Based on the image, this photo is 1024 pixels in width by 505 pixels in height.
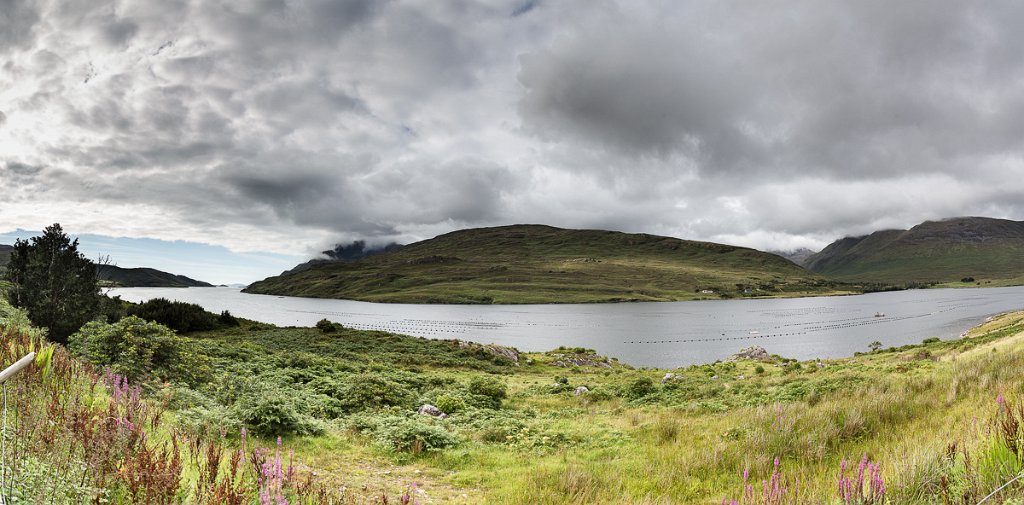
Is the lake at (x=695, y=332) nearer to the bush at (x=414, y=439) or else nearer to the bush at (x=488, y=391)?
the bush at (x=488, y=391)

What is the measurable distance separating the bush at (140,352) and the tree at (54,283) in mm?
17926

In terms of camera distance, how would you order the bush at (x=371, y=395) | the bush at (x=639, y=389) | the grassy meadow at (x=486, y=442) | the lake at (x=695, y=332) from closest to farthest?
the grassy meadow at (x=486, y=442), the bush at (x=371, y=395), the bush at (x=639, y=389), the lake at (x=695, y=332)

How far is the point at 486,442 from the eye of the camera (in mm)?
12969

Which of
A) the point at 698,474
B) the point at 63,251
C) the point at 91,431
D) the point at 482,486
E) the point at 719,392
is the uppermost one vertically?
the point at 63,251

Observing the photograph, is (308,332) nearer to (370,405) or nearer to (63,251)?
(63,251)

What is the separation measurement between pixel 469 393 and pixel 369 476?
1487cm

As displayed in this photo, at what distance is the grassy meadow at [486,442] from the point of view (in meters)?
4.60

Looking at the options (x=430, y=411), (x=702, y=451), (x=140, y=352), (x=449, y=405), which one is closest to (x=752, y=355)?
(x=449, y=405)

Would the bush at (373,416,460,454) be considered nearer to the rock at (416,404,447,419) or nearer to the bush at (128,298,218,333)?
the rock at (416,404,447,419)

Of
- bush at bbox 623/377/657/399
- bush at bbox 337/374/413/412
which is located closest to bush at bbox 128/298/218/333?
bush at bbox 337/374/413/412

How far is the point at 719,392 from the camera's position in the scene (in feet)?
78.6

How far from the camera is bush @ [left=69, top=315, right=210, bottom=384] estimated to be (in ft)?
54.3

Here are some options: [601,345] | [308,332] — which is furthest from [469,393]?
[601,345]

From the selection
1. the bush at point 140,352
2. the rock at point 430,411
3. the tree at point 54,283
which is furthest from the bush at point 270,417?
the tree at point 54,283
